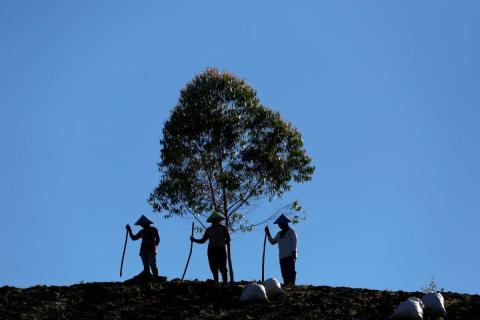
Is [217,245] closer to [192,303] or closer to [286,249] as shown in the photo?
[286,249]

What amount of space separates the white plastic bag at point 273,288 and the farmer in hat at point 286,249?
255 cm

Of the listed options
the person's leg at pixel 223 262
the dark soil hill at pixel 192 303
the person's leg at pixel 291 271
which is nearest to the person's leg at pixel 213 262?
the person's leg at pixel 223 262

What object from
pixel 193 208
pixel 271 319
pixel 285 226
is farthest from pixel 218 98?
pixel 271 319

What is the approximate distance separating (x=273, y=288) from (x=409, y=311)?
428 centimetres

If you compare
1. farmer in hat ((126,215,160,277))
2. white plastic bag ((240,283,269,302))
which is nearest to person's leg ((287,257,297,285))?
white plastic bag ((240,283,269,302))

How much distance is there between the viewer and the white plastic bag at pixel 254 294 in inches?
946

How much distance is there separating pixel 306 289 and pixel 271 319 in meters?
3.87

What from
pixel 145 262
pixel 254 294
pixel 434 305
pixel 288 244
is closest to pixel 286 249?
pixel 288 244

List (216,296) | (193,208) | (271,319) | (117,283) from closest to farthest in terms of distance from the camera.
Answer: (271,319)
(216,296)
(117,283)
(193,208)

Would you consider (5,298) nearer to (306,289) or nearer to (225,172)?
(306,289)

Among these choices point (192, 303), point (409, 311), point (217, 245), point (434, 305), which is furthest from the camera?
point (217, 245)

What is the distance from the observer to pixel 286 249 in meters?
27.3

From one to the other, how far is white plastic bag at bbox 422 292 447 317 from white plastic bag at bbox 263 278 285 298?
13.1 feet

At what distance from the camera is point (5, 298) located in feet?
85.4
